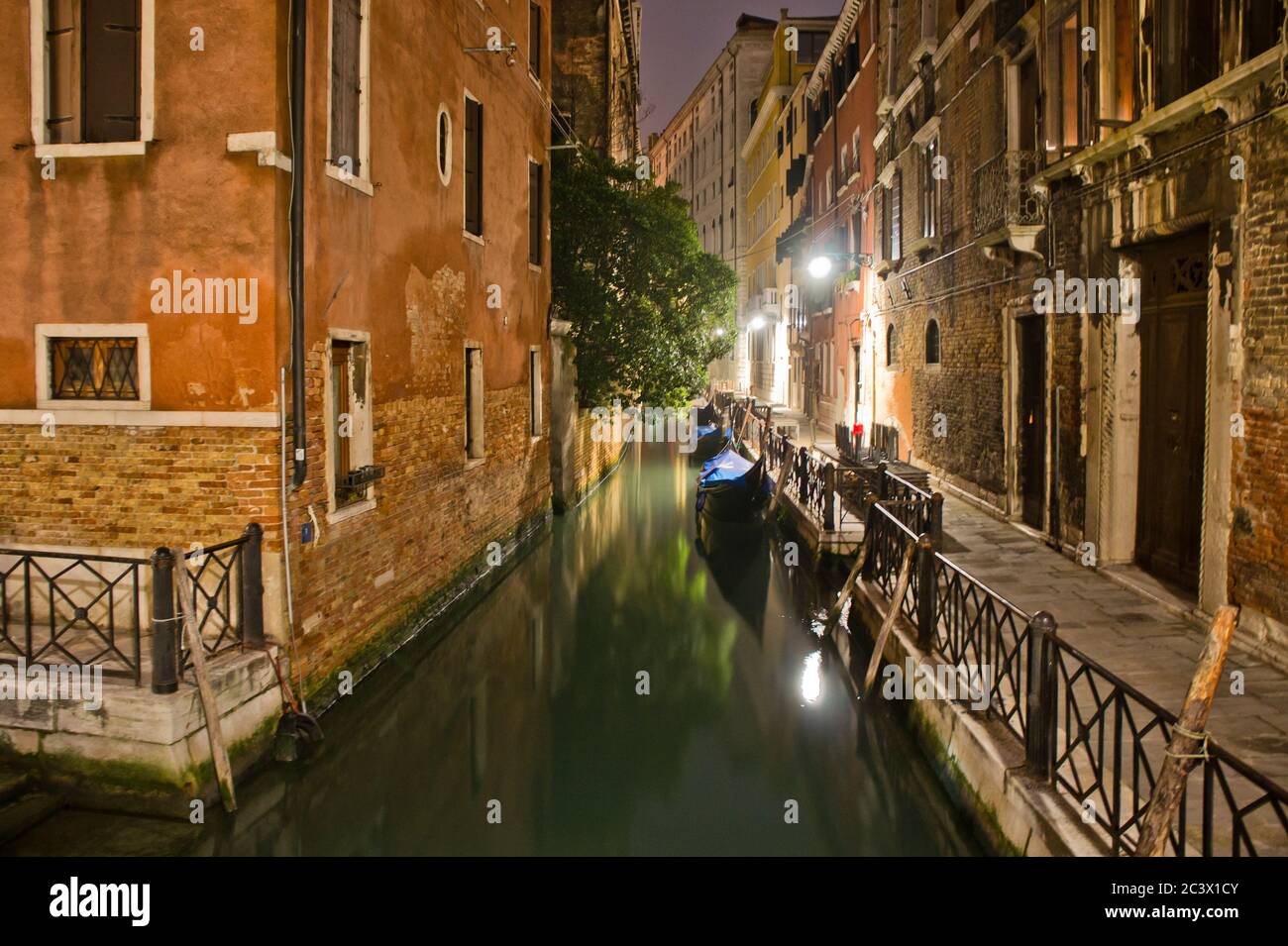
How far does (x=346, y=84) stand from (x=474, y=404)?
4.19 m

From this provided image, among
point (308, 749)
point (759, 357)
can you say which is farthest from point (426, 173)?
point (759, 357)

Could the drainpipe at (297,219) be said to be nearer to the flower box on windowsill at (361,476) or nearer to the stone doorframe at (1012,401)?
the flower box on windowsill at (361,476)

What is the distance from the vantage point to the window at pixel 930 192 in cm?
1359

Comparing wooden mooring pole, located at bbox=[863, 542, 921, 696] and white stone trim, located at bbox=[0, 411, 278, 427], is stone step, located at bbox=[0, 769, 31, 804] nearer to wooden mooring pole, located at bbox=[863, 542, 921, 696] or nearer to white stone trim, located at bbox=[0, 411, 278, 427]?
white stone trim, located at bbox=[0, 411, 278, 427]

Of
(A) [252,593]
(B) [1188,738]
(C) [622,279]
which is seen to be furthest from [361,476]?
(C) [622,279]

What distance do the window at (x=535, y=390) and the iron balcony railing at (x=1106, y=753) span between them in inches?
310

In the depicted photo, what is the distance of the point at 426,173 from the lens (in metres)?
8.70

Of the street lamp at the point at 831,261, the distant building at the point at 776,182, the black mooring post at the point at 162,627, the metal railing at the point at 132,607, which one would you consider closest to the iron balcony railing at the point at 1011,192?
the street lamp at the point at 831,261

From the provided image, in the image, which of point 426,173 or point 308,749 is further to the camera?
point 426,173

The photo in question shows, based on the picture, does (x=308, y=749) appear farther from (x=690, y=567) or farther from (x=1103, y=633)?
(x=690, y=567)

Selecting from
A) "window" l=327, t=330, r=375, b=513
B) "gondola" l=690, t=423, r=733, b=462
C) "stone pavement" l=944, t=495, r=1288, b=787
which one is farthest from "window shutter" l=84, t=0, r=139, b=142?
"gondola" l=690, t=423, r=733, b=462

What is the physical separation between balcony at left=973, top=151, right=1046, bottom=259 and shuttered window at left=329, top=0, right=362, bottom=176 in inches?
246

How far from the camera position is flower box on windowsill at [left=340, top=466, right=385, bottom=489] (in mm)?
7215

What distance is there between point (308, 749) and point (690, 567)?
8016mm
